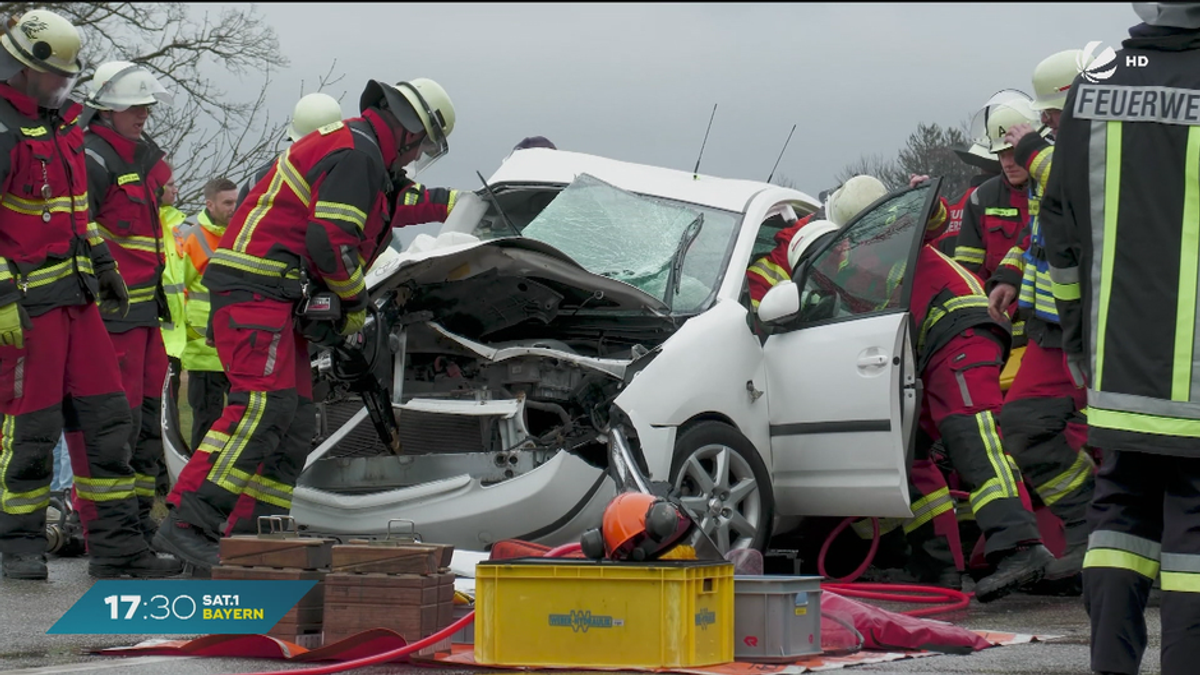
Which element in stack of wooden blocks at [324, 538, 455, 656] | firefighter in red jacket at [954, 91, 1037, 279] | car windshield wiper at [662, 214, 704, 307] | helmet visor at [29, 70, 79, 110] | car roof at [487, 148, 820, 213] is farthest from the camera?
firefighter in red jacket at [954, 91, 1037, 279]

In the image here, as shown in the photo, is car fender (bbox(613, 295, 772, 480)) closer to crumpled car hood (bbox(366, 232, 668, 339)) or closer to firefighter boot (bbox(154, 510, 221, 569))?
crumpled car hood (bbox(366, 232, 668, 339))

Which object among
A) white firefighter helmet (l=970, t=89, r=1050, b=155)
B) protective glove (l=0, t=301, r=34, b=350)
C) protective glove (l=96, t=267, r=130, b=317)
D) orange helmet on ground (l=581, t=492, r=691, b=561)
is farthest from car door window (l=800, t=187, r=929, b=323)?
protective glove (l=0, t=301, r=34, b=350)

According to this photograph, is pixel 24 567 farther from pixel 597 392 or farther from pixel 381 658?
pixel 381 658

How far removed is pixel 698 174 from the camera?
8219 mm

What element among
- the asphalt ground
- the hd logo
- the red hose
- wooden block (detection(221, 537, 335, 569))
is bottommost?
the asphalt ground

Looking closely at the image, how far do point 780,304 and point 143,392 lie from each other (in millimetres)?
3463

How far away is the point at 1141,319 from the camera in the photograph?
4.00 meters

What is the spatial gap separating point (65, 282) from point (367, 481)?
1596mm

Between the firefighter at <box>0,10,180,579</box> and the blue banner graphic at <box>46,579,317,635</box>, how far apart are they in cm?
206

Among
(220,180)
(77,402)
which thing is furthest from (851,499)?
(220,180)

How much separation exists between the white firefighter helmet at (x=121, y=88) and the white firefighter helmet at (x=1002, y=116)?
163 inches

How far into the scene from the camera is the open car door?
22.3 feet

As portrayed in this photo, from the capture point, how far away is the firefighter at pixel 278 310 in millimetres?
6652

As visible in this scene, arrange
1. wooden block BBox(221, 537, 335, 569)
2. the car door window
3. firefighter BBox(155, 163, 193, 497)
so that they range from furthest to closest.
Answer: firefighter BBox(155, 163, 193, 497), the car door window, wooden block BBox(221, 537, 335, 569)
